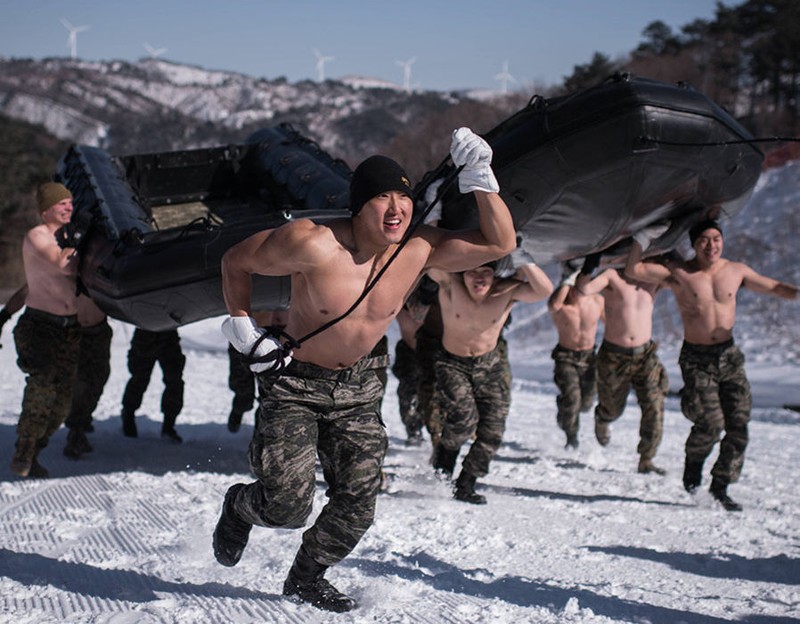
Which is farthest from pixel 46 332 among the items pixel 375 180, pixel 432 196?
pixel 375 180

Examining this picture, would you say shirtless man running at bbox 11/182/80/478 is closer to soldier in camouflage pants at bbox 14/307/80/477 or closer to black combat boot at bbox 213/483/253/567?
soldier in camouflage pants at bbox 14/307/80/477

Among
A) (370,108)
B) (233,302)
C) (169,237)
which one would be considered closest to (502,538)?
(233,302)

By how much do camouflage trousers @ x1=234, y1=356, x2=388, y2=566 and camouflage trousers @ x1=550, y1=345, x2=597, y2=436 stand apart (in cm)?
445

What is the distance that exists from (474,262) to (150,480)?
315 cm

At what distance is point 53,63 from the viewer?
16538 centimetres

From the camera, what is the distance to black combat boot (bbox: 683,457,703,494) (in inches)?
238

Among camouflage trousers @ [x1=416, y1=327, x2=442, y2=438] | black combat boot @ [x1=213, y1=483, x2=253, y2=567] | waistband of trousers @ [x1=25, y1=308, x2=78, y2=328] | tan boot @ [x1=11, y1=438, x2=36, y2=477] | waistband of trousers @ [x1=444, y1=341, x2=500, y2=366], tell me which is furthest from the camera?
→ camouflage trousers @ [x1=416, y1=327, x2=442, y2=438]

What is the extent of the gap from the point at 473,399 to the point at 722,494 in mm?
1726

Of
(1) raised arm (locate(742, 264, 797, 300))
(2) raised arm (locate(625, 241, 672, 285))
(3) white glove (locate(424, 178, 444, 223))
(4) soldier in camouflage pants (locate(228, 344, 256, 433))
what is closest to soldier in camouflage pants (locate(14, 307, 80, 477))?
(4) soldier in camouflage pants (locate(228, 344, 256, 433))

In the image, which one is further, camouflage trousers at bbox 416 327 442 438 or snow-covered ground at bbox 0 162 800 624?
camouflage trousers at bbox 416 327 442 438

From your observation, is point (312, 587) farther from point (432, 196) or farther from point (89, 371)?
point (89, 371)

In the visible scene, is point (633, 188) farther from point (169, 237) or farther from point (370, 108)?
point (370, 108)

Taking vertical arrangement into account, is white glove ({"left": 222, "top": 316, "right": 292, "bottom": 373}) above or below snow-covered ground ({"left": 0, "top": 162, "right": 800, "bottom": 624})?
above

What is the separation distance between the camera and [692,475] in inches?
239
